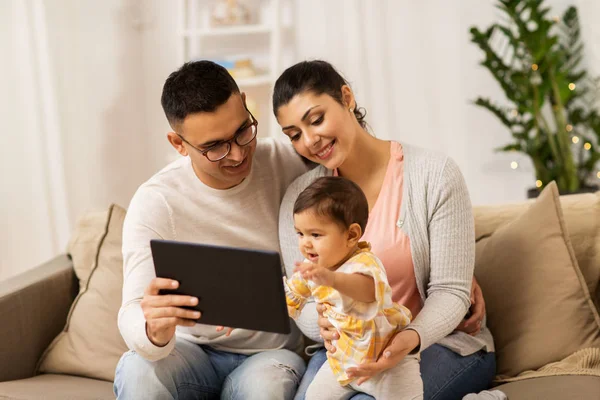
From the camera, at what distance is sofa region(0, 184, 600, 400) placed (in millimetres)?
1838

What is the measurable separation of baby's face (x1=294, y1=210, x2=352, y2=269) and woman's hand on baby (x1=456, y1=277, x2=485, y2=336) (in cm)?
48

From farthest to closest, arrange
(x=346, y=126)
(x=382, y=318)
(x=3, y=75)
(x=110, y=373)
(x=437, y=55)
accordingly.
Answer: (x=437, y=55)
(x=3, y=75)
(x=110, y=373)
(x=346, y=126)
(x=382, y=318)

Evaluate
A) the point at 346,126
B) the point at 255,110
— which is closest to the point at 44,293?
the point at 346,126

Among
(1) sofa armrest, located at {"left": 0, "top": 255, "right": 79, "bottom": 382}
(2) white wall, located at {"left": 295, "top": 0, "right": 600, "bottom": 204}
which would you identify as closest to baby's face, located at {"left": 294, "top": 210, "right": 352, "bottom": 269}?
(1) sofa armrest, located at {"left": 0, "top": 255, "right": 79, "bottom": 382}

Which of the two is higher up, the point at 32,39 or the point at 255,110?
the point at 32,39

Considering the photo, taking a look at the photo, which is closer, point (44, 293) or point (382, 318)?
point (382, 318)

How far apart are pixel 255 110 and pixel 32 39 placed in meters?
1.18

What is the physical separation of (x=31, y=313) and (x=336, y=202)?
48.9 inches

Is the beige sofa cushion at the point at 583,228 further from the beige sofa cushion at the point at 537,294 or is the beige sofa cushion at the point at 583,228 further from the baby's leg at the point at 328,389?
the baby's leg at the point at 328,389

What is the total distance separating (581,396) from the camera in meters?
1.61

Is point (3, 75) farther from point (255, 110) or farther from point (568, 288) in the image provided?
point (568, 288)

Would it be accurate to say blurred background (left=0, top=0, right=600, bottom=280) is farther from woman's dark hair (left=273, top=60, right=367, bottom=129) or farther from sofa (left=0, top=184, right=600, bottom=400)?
woman's dark hair (left=273, top=60, right=367, bottom=129)

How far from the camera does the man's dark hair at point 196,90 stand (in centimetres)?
174

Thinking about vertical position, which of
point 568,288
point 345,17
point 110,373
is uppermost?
point 345,17
